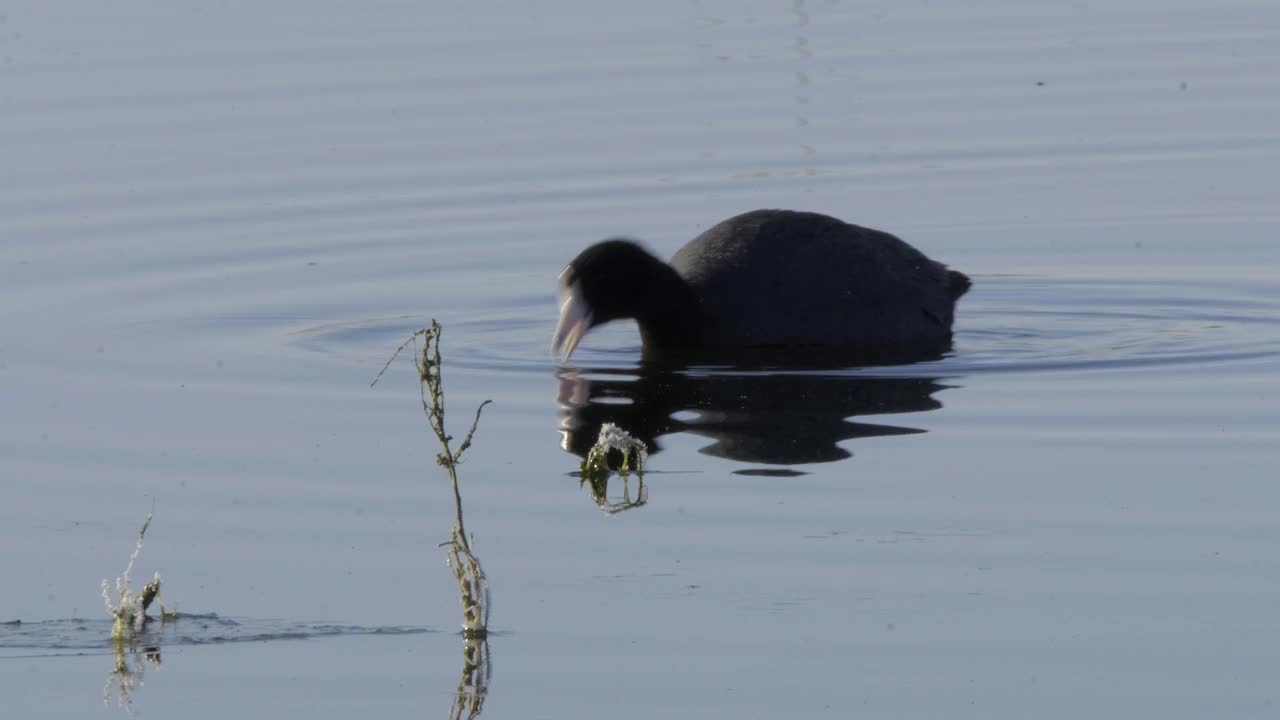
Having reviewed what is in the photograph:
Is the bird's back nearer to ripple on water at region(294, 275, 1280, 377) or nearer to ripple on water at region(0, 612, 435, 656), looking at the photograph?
ripple on water at region(294, 275, 1280, 377)

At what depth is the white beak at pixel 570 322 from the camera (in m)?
10.5

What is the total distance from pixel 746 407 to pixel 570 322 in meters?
1.44

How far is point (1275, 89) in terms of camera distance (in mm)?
16875

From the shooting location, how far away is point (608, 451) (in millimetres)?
8266

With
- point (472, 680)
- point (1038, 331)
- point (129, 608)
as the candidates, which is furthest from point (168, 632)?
point (1038, 331)

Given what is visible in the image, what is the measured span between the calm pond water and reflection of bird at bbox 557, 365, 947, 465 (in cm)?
3

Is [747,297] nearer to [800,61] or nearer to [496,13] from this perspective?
[800,61]

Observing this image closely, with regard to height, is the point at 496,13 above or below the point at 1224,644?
above

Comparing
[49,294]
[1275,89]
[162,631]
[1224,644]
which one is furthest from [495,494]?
[1275,89]

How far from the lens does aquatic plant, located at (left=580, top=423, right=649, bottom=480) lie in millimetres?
7984

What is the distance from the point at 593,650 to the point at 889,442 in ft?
8.66

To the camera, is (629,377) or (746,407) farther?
(629,377)

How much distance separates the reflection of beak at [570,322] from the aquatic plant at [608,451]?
2251mm

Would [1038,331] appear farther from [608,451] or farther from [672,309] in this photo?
[608,451]
